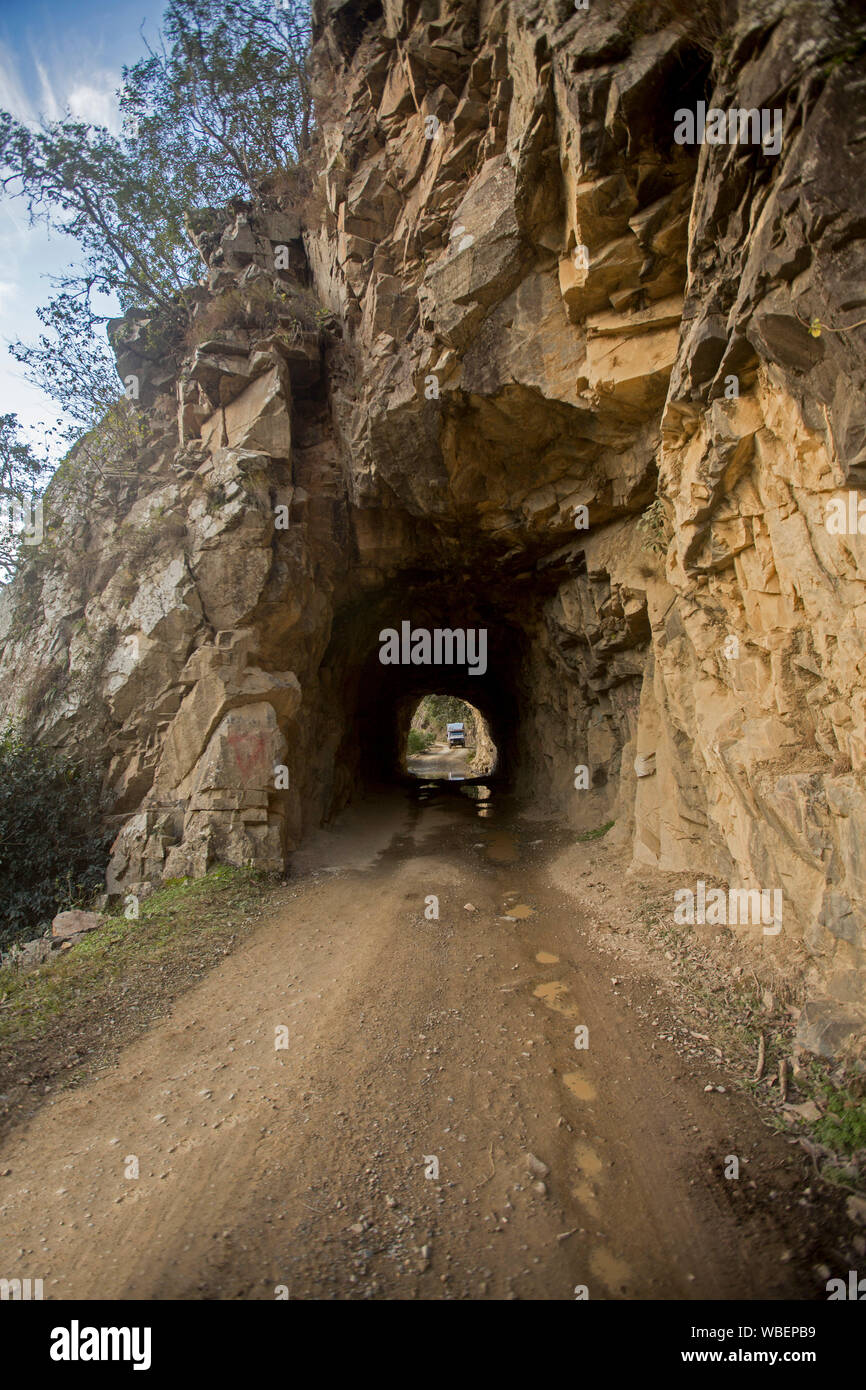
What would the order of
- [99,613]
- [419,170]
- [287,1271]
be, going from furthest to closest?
[99,613] → [419,170] → [287,1271]

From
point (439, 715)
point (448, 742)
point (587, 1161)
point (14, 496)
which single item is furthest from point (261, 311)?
point (439, 715)

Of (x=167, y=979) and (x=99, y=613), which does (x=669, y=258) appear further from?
(x=99, y=613)

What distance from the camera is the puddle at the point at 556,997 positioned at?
6.82 meters

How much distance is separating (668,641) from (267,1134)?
8714 mm

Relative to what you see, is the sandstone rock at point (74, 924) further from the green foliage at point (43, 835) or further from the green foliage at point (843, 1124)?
the green foliage at point (843, 1124)

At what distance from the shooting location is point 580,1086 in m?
5.53

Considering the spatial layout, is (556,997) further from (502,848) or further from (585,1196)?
(502,848)

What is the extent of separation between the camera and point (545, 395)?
1087 centimetres

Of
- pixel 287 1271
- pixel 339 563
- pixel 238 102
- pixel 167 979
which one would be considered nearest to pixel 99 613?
pixel 339 563

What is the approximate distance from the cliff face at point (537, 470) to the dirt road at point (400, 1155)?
187cm

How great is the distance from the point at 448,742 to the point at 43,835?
41981 mm

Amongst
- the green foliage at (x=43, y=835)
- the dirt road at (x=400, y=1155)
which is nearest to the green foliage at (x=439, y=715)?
the green foliage at (x=43, y=835)

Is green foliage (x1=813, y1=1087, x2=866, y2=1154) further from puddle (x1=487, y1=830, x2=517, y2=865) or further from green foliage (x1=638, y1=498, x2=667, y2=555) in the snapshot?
puddle (x1=487, y1=830, x2=517, y2=865)

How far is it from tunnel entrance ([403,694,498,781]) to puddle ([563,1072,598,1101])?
2615 cm
